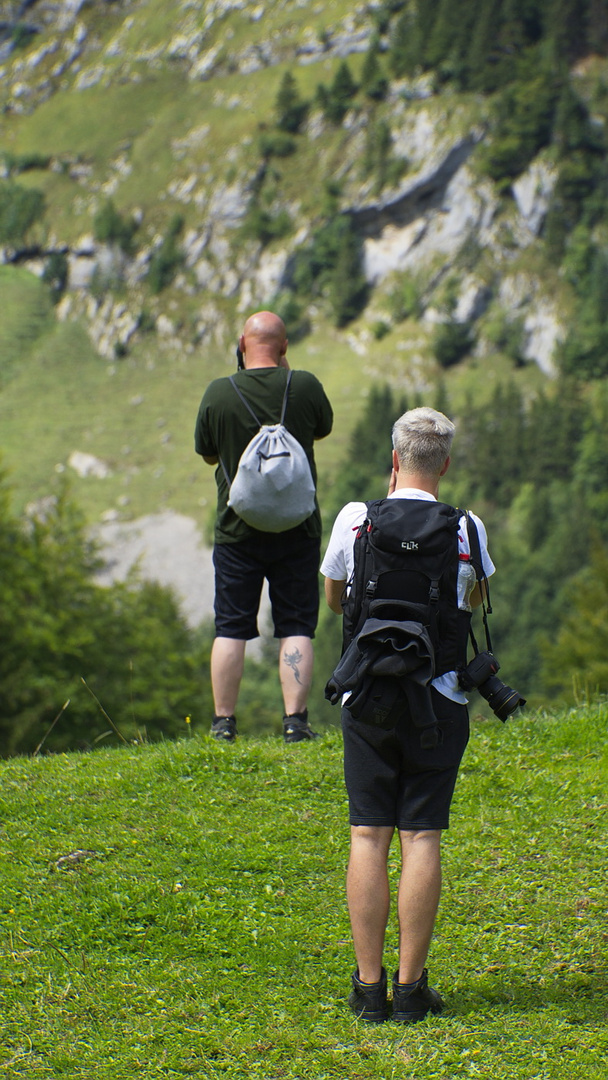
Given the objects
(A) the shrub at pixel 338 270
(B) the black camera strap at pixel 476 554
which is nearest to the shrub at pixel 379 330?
(A) the shrub at pixel 338 270

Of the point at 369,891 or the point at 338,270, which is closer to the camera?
the point at 369,891

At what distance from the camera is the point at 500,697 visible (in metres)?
4.02

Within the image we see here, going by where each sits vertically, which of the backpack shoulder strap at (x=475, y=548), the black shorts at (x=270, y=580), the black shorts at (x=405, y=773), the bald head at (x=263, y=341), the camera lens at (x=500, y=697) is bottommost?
the black shorts at (x=405, y=773)

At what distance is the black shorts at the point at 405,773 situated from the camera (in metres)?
3.95

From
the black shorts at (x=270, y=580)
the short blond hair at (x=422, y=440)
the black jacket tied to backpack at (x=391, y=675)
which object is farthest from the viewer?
the black shorts at (x=270, y=580)

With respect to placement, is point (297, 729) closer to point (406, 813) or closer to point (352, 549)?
Answer: point (406, 813)

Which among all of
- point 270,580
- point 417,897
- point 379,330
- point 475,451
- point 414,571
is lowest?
point 417,897

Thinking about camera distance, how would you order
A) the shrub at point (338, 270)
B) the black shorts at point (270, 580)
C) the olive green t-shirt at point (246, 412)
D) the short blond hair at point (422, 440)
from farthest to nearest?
the shrub at point (338, 270) < the black shorts at point (270, 580) < the olive green t-shirt at point (246, 412) < the short blond hair at point (422, 440)

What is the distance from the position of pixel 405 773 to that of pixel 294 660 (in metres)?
2.99

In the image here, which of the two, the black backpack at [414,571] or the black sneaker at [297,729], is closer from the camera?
the black backpack at [414,571]

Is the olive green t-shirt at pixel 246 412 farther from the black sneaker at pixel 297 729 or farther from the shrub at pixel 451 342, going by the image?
the shrub at pixel 451 342

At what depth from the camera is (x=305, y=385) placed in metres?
6.68

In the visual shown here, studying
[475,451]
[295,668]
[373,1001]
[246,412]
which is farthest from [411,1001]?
[475,451]

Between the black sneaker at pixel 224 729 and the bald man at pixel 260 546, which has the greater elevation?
the bald man at pixel 260 546
